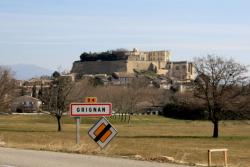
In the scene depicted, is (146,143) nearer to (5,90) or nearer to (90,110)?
(90,110)

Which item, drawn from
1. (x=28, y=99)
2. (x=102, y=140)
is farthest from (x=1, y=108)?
(x=28, y=99)

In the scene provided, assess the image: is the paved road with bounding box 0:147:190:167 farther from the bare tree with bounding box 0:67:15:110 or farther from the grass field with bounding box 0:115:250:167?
the bare tree with bounding box 0:67:15:110

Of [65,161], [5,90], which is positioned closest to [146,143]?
[65,161]

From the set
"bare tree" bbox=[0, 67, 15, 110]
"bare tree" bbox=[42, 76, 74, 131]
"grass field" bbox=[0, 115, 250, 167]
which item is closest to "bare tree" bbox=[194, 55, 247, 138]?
"grass field" bbox=[0, 115, 250, 167]

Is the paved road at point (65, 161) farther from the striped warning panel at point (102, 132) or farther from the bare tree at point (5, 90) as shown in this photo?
the bare tree at point (5, 90)

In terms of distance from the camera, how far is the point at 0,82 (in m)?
87.0

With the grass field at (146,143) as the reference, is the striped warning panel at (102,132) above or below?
above

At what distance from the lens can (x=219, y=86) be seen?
5862 centimetres

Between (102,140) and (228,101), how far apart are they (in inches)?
1526

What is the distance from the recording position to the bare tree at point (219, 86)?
188 ft

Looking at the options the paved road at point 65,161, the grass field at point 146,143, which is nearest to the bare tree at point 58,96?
the grass field at point 146,143

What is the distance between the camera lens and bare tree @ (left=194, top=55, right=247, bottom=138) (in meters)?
57.3

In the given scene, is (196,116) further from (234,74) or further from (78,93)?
(234,74)

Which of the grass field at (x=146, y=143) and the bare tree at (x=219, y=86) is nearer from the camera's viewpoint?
the grass field at (x=146, y=143)
